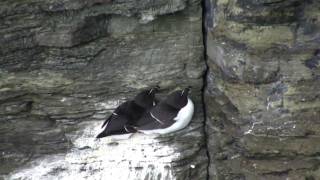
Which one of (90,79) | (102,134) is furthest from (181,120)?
(90,79)

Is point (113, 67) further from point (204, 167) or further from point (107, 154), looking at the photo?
point (204, 167)

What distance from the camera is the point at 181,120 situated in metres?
4.78

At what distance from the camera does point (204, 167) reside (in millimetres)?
4758

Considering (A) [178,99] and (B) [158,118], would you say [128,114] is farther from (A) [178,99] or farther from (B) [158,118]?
(A) [178,99]

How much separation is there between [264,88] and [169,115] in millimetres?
967

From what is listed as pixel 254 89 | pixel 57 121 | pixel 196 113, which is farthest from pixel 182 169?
pixel 57 121

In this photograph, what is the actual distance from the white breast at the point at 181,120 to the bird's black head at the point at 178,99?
51 mm

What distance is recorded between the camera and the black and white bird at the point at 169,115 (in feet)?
15.7

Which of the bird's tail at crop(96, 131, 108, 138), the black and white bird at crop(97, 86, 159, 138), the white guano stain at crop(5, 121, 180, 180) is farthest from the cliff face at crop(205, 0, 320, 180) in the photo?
the bird's tail at crop(96, 131, 108, 138)

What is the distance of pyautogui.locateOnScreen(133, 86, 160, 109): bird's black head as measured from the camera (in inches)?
194

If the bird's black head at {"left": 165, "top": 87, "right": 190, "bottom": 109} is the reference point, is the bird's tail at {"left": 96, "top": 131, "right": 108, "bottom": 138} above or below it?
below

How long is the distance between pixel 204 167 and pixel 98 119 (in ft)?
A: 3.86

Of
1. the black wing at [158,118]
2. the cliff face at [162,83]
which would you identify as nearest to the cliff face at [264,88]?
the cliff face at [162,83]

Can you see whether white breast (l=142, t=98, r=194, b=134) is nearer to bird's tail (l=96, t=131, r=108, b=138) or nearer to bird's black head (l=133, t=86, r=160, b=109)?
bird's black head (l=133, t=86, r=160, b=109)
